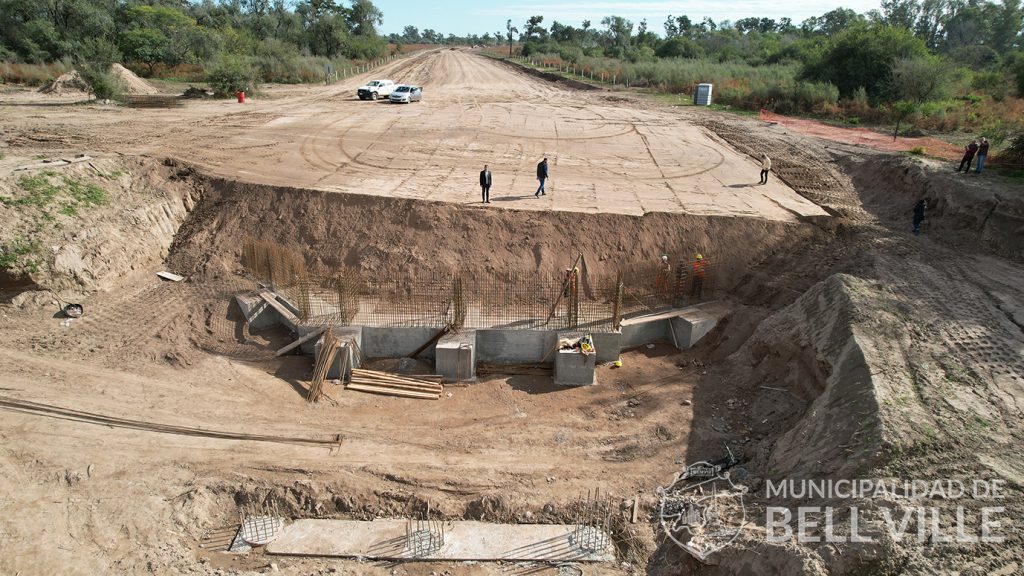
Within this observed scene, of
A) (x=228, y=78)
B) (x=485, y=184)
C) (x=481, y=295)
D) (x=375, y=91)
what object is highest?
(x=228, y=78)

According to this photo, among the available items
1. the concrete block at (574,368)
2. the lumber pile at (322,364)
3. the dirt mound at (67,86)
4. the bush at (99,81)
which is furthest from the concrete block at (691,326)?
the dirt mound at (67,86)

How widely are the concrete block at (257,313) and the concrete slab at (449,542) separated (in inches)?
291

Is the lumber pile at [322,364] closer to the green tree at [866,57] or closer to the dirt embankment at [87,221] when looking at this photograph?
the dirt embankment at [87,221]

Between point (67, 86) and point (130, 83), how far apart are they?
3.05 metres

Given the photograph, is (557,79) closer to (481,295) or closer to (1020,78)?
(1020,78)

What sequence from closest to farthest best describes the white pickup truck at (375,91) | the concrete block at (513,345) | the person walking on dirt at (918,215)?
the concrete block at (513,345) < the person walking on dirt at (918,215) < the white pickup truck at (375,91)

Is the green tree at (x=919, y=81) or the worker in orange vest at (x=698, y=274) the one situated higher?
the green tree at (x=919, y=81)

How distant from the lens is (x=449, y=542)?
912 cm

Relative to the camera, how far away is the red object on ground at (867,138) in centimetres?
2353

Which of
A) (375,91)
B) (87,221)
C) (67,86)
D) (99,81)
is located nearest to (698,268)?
(87,221)

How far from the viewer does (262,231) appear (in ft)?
59.0

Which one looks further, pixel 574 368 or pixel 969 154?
pixel 969 154

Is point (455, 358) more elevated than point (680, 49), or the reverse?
point (680, 49)

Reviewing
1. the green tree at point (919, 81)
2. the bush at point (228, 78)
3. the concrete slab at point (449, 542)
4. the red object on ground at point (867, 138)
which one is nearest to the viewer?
the concrete slab at point (449, 542)
